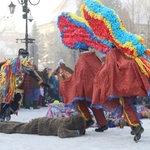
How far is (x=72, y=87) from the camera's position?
7.88 metres

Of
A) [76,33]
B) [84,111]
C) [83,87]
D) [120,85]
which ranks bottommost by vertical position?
[84,111]

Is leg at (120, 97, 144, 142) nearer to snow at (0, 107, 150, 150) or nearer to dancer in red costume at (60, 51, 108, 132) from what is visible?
snow at (0, 107, 150, 150)

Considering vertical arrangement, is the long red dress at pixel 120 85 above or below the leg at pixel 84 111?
above

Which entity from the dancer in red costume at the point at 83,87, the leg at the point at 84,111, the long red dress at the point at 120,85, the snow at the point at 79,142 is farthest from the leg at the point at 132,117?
the leg at the point at 84,111

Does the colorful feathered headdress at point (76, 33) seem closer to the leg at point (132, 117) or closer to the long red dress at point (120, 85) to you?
the long red dress at point (120, 85)

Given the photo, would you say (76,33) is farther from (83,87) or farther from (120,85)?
(120,85)

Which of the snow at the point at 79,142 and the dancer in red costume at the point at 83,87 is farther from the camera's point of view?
the dancer in red costume at the point at 83,87

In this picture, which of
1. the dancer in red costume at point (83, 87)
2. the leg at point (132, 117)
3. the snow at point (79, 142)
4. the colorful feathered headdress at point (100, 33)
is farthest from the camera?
the dancer in red costume at point (83, 87)

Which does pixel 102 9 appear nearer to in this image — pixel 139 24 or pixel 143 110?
pixel 143 110

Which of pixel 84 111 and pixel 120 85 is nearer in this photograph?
pixel 120 85

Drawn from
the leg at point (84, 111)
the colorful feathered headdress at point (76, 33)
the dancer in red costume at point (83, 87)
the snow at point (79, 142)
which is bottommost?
the snow at point (79, 142)

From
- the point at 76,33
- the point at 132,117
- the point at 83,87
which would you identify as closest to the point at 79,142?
the point at 132,117

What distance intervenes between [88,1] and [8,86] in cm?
354

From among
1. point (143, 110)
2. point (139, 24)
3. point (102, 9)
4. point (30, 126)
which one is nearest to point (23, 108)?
point (143, 110)
